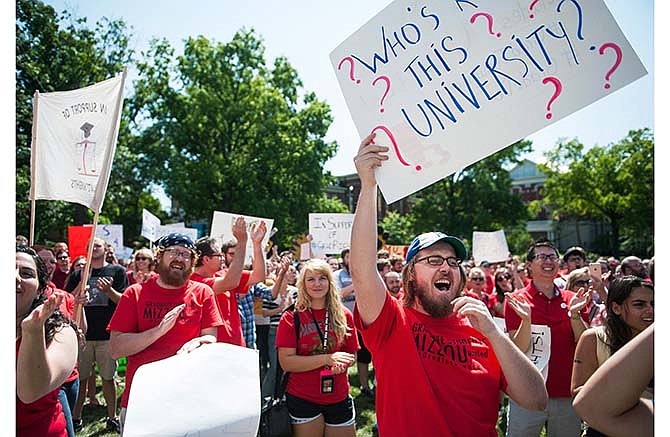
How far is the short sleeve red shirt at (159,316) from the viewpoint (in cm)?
333

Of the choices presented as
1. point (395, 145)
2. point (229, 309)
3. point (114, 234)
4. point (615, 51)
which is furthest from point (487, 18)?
point (114, 234)

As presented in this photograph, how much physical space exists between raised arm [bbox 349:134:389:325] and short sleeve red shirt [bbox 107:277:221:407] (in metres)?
1.62

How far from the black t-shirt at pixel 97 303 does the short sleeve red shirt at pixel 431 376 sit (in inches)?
193

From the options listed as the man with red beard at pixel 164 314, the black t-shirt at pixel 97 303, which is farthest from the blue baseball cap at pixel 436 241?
the black t-shirt at pixel 97 303

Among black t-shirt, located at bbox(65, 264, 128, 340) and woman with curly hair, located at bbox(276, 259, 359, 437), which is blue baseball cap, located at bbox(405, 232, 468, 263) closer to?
woman with curly hair, located at bbox(276, 259, 359, 437)

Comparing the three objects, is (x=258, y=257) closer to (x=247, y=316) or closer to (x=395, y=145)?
(x=247, y=316)

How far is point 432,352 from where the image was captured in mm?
2271

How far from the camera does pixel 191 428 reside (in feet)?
5.87

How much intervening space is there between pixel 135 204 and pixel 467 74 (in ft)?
95.9

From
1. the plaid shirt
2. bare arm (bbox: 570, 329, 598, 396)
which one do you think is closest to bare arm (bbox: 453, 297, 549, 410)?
bare arm (bbox: 570, 329, 598, 396)

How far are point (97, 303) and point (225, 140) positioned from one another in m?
23.0

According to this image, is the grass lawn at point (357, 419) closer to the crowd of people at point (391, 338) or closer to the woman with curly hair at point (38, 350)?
the crowd of people at point (391, 338)

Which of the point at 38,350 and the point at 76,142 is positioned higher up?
the point at 76,142

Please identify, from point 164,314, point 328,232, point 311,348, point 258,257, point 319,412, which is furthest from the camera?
point 328,232
